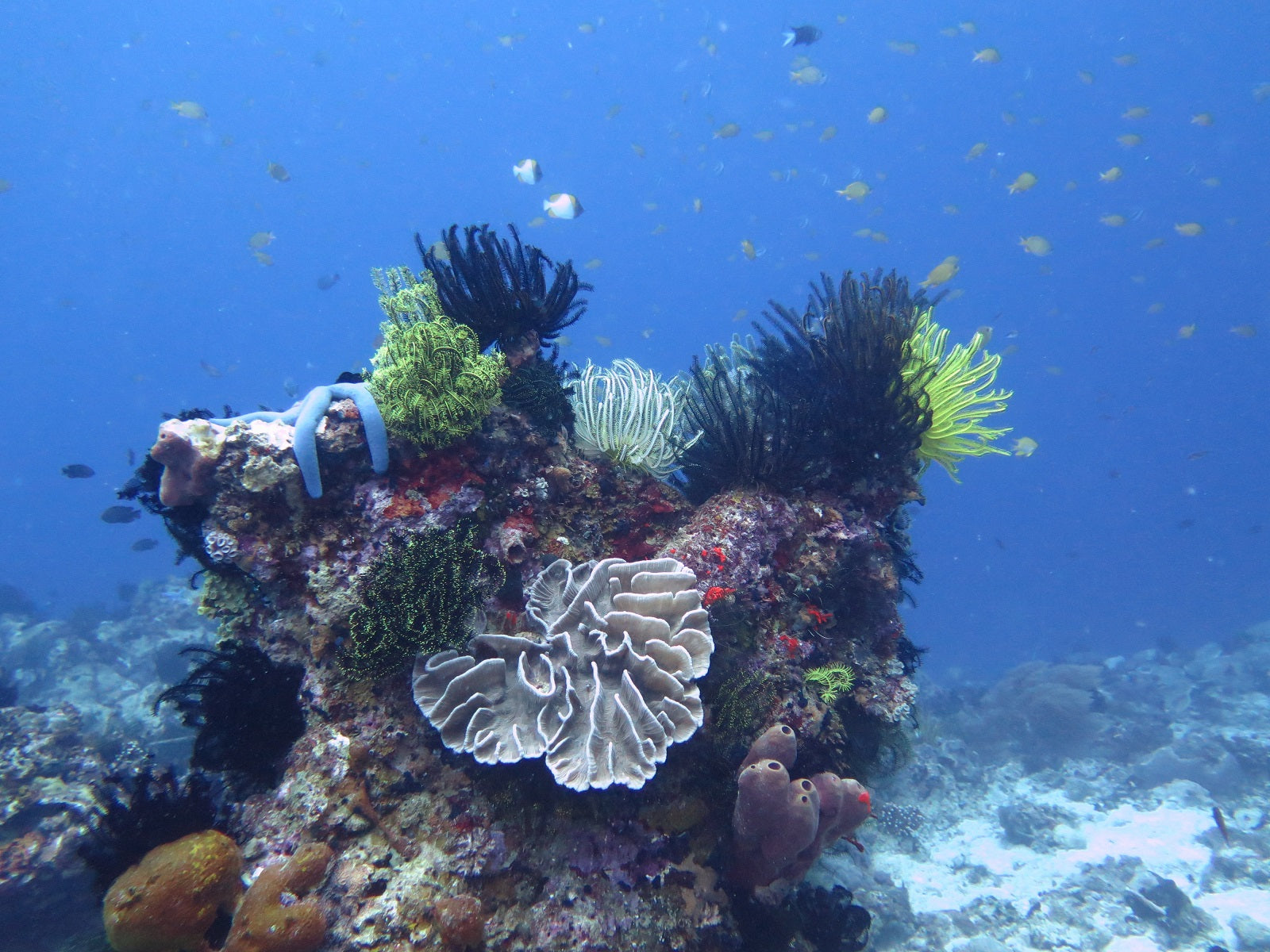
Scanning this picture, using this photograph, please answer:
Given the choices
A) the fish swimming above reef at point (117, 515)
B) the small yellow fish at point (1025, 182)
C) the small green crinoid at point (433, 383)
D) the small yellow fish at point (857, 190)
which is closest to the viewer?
the small green crinoid at point (433, 383)

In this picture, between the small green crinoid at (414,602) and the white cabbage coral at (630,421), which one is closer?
the small green crinoid at (414,602)

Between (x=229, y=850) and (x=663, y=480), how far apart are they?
4.20 meters

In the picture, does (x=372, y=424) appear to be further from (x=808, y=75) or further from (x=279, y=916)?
(x=808, y=75)

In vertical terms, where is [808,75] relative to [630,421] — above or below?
above

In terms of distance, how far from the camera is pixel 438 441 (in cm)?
443

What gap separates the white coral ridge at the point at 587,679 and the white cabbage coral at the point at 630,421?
5.13 feet

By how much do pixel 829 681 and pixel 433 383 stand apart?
3854mm

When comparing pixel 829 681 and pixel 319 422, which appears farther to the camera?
pixel 829 681

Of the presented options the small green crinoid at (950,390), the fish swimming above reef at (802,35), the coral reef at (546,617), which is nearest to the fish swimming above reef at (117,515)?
the coral reef at (546,617)

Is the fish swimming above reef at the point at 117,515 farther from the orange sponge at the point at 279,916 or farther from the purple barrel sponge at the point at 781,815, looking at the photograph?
the purple barrel sponge at the point at 781,815

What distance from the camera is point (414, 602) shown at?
3.69 m

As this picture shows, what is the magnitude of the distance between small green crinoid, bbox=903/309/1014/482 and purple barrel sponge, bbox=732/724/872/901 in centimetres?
326

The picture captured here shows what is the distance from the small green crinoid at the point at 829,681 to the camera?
4458mm

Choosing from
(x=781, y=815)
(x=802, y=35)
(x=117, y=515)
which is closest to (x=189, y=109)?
(x=117, y=515)
